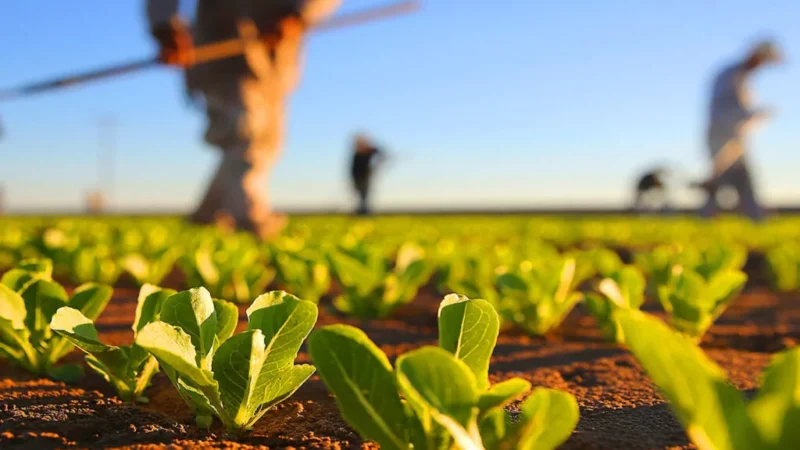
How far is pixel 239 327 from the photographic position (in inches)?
87.8

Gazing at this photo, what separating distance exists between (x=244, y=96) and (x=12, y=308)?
7.48 m

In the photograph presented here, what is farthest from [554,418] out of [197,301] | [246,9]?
[246,9]

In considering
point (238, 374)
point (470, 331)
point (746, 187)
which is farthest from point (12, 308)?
point (746, 187)

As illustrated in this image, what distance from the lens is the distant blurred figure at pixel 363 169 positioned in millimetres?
16234

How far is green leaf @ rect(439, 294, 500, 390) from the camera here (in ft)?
3.50

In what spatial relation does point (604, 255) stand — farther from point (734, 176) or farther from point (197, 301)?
point (734, 176)

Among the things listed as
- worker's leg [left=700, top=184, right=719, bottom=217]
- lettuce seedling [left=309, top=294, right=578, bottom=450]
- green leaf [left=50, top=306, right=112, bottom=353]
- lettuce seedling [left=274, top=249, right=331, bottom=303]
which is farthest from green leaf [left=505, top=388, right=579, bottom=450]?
worker's leg [left=700, top=184, right=719, bottom=217]

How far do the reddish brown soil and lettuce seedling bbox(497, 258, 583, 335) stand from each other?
0.26 feet

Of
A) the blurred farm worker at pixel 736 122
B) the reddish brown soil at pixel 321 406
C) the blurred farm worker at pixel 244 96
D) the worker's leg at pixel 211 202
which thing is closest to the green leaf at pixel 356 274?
the reddish brown soil at pixel 321 406

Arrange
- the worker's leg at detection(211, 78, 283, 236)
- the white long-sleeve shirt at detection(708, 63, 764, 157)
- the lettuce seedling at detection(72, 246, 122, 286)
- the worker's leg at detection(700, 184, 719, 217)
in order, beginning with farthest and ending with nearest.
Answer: the worker's leg at detection(700, 184, 719, 217), the white long-sleeve shirt at detection(708, 63, 764, 157), the worker's leg at detection(211, 78, 283, 236), the lettuce seedling at detection(72, 246, 122, 286)

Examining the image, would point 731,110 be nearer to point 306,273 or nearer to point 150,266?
point 306,273

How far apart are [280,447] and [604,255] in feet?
8.05

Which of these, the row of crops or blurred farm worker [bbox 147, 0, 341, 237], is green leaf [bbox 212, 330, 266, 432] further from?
blurred farm worker [bbox 147, 0, 341, 237]

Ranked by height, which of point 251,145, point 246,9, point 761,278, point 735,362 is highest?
point 246,9
